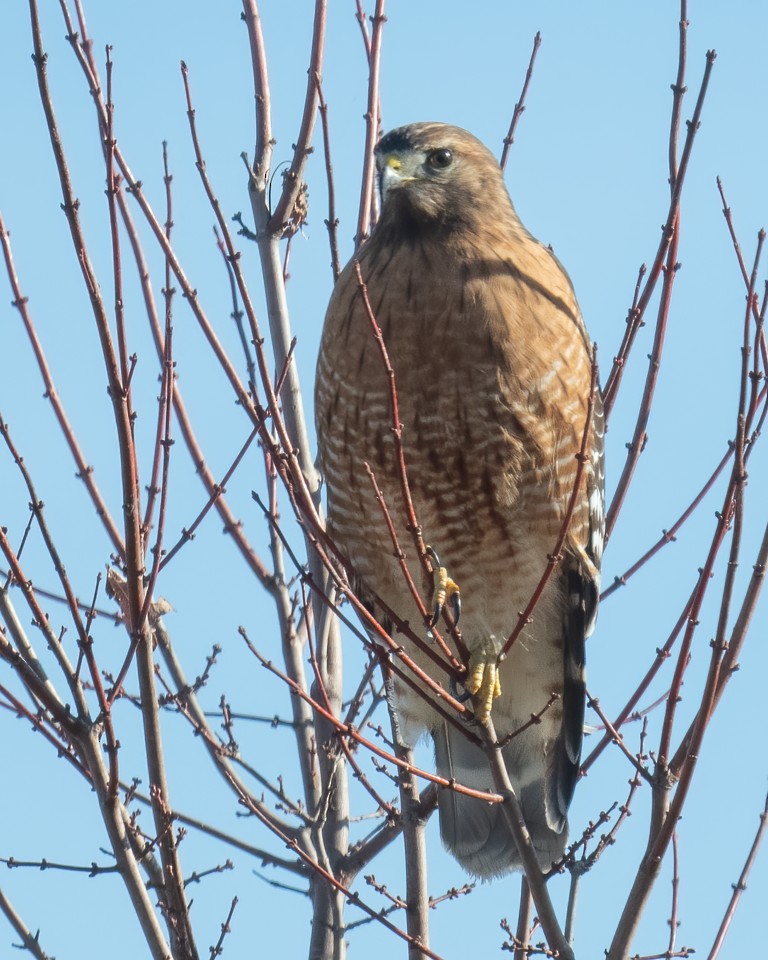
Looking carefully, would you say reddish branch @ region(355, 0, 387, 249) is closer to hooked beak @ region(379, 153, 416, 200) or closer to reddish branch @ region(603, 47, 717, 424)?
hooked beak @ region(379, 153, 416, 200)

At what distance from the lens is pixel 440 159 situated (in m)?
4.16

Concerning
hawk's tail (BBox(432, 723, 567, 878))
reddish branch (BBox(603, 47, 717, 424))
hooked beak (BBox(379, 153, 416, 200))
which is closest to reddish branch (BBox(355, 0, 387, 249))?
hooked beak (BBox(379, 153, 416, 200))

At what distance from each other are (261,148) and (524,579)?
1682 millimetres

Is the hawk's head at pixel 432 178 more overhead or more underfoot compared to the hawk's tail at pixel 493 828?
more overhead

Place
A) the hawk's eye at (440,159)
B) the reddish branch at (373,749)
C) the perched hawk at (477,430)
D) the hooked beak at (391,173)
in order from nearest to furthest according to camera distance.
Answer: the reddish branch at (373,749) < the perched hawk at (477,430) < the hooked beak at (391,173) < the hawk's eye at (440,159)

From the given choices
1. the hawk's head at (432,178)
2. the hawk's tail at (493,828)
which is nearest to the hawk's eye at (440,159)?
the hawk's head at (432,178)

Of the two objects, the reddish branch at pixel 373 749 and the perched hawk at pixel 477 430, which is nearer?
the reddish branch at pixel 373 749

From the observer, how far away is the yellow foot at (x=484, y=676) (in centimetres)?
352

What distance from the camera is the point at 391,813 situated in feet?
12.8

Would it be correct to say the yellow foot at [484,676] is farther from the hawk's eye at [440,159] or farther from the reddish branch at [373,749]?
the hawk's eye at [440,159]

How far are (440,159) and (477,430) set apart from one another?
930 mm

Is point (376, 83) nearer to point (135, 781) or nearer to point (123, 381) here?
point (123, 381)

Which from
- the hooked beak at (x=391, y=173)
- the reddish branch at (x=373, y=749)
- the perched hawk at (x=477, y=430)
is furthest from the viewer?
the hooked beak at (x=391, y=173)

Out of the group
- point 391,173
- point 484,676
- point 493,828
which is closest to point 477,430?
point 484,676
